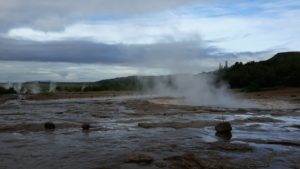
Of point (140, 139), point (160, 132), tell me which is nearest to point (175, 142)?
point (140, 139)

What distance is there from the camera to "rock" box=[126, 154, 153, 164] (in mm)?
14445

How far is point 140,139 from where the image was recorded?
64.4ft

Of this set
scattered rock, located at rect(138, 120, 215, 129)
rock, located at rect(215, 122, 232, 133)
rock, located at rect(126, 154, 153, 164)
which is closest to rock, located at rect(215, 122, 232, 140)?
rock, located at rect(215, 122, 232, 133)

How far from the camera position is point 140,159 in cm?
1458

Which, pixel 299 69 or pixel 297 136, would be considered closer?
pixel 297 136

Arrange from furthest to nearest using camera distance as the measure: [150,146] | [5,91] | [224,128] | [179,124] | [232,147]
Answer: [5,91] < [179,124] < [224,128] < [150,146] < [232,147]

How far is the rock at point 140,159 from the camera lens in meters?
14.4

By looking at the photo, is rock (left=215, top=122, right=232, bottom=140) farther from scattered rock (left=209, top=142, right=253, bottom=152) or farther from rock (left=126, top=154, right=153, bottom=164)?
rock (left=126, top=154, right=153, bottom=164)

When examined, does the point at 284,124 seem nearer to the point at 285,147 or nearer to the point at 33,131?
the point at 285,147

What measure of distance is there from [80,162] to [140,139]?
533 cm

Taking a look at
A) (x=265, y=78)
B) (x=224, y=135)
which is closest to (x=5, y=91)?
(x=265, y=78)

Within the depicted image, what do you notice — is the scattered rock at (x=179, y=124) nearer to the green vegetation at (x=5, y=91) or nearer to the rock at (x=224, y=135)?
the rock at (x=224, y=135)

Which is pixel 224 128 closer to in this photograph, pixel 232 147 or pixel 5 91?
pixel 232 147

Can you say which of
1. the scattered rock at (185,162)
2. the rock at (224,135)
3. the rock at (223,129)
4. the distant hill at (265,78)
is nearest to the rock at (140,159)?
the scattered rock at (185,162)
